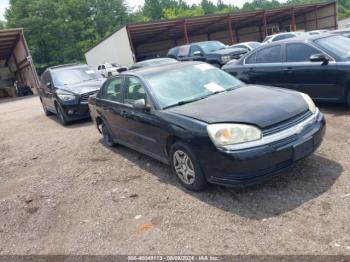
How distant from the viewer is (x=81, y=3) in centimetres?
5838

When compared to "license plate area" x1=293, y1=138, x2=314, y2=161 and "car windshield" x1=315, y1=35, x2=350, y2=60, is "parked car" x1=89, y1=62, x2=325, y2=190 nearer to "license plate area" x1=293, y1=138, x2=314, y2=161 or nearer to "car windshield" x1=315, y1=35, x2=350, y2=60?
"license plate area" x1=293, y1=138, x2=314, y2=161

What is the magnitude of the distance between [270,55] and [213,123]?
14.5 feet

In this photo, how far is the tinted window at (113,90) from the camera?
19.4ft

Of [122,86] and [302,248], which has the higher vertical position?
[122,86]

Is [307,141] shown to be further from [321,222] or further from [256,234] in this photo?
[256,234]

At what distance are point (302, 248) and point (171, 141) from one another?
80.7 inches

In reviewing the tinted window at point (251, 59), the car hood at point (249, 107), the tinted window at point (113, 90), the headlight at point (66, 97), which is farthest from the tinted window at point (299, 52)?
the headlight at point (66, 97)

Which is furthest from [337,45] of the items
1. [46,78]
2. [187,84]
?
[46,78]

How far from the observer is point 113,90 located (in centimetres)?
616

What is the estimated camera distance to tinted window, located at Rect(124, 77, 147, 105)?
514 centimetres

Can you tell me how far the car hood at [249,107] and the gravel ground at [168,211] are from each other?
0.81 metres

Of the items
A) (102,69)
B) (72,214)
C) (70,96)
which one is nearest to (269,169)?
(72,214)

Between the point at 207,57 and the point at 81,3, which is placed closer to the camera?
the point at 207,57

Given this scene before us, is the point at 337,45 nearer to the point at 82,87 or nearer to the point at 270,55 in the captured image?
the point at 270,55
